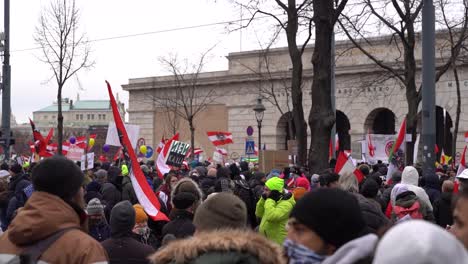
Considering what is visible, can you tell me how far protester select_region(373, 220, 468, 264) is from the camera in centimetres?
190

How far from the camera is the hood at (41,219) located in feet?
12.0

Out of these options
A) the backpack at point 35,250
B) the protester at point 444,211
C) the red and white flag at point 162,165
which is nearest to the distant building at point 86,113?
the red and white flag at point 162,165

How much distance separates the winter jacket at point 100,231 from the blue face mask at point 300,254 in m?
4.37

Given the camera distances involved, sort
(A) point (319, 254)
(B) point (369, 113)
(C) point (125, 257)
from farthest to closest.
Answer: (B) point (369, 113) < (C) point (125, 257) < (A) point (319, 254)

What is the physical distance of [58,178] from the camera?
13.0 ft

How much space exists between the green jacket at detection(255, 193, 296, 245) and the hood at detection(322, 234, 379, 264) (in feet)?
17.4

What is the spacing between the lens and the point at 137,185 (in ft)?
25.5

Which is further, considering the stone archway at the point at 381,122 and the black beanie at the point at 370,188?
the stone archway at the point at 381,122

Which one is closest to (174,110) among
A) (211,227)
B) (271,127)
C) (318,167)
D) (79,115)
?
(271,127)

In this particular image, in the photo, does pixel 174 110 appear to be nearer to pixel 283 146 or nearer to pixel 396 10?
pixel 283 146

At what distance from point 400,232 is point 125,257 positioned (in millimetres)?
3787

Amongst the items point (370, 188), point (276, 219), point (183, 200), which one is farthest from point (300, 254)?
point (276, 219)

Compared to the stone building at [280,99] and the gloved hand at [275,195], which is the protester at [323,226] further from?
the stone building at [280,99]

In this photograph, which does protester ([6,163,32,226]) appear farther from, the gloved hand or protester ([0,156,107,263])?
protester ([0,156,107,263])
